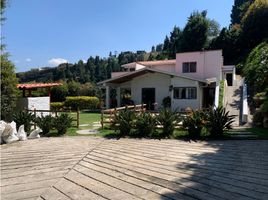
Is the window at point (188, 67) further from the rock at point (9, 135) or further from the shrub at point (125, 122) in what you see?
the rock at point (9, 135)

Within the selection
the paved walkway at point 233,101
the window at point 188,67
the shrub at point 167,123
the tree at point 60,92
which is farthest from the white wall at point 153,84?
→ the shrub at point 167,123

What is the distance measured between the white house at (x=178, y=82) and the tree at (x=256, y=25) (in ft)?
69.9

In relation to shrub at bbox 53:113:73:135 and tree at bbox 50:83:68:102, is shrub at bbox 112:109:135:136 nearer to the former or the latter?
shrub at bbox 53:113:73:135

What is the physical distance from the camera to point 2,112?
16.7 metres

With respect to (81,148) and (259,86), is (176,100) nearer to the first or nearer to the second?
(259,86)

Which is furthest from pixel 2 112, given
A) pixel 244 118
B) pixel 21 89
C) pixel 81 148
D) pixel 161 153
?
pixel 244 118

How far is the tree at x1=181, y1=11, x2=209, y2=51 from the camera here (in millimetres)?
52469

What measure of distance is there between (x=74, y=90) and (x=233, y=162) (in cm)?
3060

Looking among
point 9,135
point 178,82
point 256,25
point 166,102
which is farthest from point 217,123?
point 256,25

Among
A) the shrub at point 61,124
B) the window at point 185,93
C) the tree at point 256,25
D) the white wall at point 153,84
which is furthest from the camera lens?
the tree at point 256,25

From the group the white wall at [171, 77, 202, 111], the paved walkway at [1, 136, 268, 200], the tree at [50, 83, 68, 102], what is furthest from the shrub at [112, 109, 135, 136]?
the tree at [50, 83, 68, 102]

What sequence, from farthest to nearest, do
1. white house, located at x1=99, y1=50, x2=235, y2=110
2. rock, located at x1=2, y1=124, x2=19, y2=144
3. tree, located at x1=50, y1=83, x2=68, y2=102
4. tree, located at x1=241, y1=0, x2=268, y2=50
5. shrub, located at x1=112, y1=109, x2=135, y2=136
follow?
tree, located at x1=241, y1=0, x2=268, y2=50 < tree, located at x1=50, y1=83, x2=68, y2=102 < white house, located at x1=99, y1=50, x2=235, y2=110 < shrub, located at x1=112, y1=109, x2=135, y2=136 < rock, located at x1=2, y1=124, x2=19, y2=144

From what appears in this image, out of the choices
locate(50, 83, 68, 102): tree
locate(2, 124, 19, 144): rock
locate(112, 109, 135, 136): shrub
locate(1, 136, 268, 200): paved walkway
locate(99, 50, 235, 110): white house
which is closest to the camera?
locate(1, 136, 268, 200): paved walkway

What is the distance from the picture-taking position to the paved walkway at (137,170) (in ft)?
17.6
